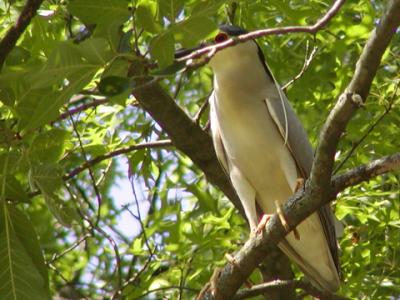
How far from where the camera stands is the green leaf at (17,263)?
237cm

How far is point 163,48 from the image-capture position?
201 centimetres

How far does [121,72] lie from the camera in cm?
200

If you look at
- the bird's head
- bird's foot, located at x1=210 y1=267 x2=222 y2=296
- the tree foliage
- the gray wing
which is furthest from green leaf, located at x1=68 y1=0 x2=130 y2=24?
the bird's head

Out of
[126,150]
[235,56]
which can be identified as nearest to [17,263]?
[126,150]

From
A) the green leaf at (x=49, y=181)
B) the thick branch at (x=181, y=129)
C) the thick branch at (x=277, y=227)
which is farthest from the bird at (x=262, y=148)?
the green leaf at (x=49, y=181)

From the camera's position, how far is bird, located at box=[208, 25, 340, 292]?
3.87 metres

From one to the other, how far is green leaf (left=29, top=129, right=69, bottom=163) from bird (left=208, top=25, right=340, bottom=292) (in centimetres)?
134

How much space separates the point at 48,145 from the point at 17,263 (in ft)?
1.39

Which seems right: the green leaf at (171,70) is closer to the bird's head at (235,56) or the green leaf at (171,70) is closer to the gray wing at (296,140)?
the gray wing at (296,140)

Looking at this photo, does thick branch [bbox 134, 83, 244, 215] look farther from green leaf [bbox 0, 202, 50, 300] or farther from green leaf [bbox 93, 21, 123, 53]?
green leaf [bbox 93, 21, 123, 53]

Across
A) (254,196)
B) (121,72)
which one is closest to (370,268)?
(254,196)

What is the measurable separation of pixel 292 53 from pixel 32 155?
2207mm

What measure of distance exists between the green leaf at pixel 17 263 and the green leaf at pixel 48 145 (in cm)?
21

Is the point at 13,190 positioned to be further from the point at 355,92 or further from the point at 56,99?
the point at 355,92
